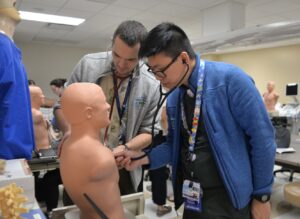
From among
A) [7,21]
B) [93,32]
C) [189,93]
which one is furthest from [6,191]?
[93,32]

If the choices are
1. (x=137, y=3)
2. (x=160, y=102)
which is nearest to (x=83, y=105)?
(x=160, y=102)

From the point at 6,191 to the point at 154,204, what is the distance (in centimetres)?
293

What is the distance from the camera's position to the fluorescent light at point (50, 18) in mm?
5406

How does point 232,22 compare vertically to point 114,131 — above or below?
above

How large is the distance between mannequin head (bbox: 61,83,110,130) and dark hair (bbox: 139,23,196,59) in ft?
0.89

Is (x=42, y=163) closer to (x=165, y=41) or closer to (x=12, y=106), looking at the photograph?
(x=12, y=106)

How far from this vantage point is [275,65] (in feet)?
30.0

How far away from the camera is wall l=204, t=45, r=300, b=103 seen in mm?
8594

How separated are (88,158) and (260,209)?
0.74m

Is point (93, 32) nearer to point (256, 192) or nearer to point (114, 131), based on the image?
point (114, 131)

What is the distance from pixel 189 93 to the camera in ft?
4.14

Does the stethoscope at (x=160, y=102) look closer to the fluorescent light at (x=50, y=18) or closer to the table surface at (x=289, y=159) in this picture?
the table surface at (x=289, y=159)

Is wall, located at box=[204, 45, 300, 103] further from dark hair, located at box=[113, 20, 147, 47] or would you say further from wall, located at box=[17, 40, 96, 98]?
dark hair, located at box=[113, 20, 147, 47]

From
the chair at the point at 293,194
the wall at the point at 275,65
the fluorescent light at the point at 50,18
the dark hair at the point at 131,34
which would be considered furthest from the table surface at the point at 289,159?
the wall at the point at 275,65
